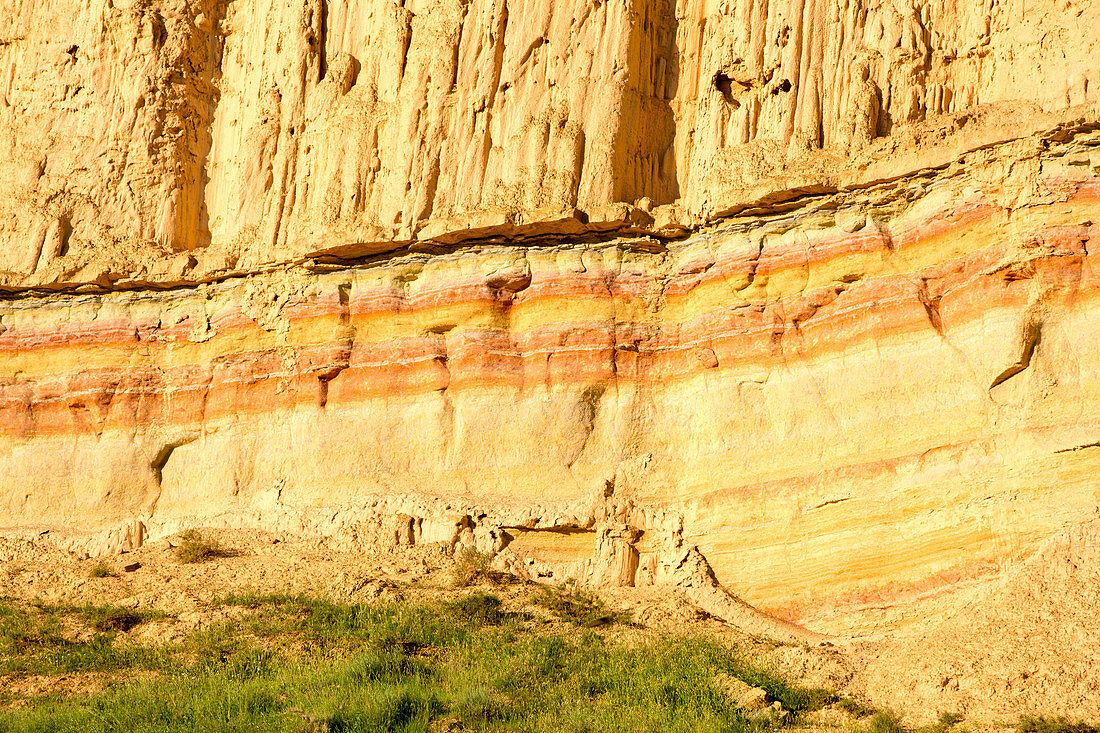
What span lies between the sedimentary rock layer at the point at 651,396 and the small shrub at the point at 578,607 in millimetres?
612

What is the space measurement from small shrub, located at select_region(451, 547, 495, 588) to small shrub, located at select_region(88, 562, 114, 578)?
4.71 m

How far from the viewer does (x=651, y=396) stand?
16.6 m

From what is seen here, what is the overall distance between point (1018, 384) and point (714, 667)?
16.6 feet

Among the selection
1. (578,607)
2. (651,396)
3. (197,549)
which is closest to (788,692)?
(578,607)

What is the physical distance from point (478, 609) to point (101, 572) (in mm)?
5484

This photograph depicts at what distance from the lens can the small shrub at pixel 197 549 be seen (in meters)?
16.2

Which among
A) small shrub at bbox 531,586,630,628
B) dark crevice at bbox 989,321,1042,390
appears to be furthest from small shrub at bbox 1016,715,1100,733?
small shrub at bbox 531,586,630,628

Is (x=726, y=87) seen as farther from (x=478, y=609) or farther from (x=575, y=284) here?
(x=478, y=609)

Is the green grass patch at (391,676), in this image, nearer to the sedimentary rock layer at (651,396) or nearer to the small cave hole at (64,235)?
the sedimentary rock layer at (651,396)

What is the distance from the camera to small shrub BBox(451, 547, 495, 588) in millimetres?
15117

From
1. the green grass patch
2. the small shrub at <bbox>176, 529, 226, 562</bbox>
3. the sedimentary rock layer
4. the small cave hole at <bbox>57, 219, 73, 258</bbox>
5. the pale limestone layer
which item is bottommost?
the green grass patch

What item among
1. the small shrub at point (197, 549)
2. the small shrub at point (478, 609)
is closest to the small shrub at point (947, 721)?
the small shrub at point (478, 609)

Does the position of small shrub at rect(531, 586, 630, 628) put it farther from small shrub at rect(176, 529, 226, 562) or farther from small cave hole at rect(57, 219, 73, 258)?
small cave hole at rect(57, 219, 73, 258)

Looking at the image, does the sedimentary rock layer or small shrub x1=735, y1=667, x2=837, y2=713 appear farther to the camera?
the sedimentary rock layer
